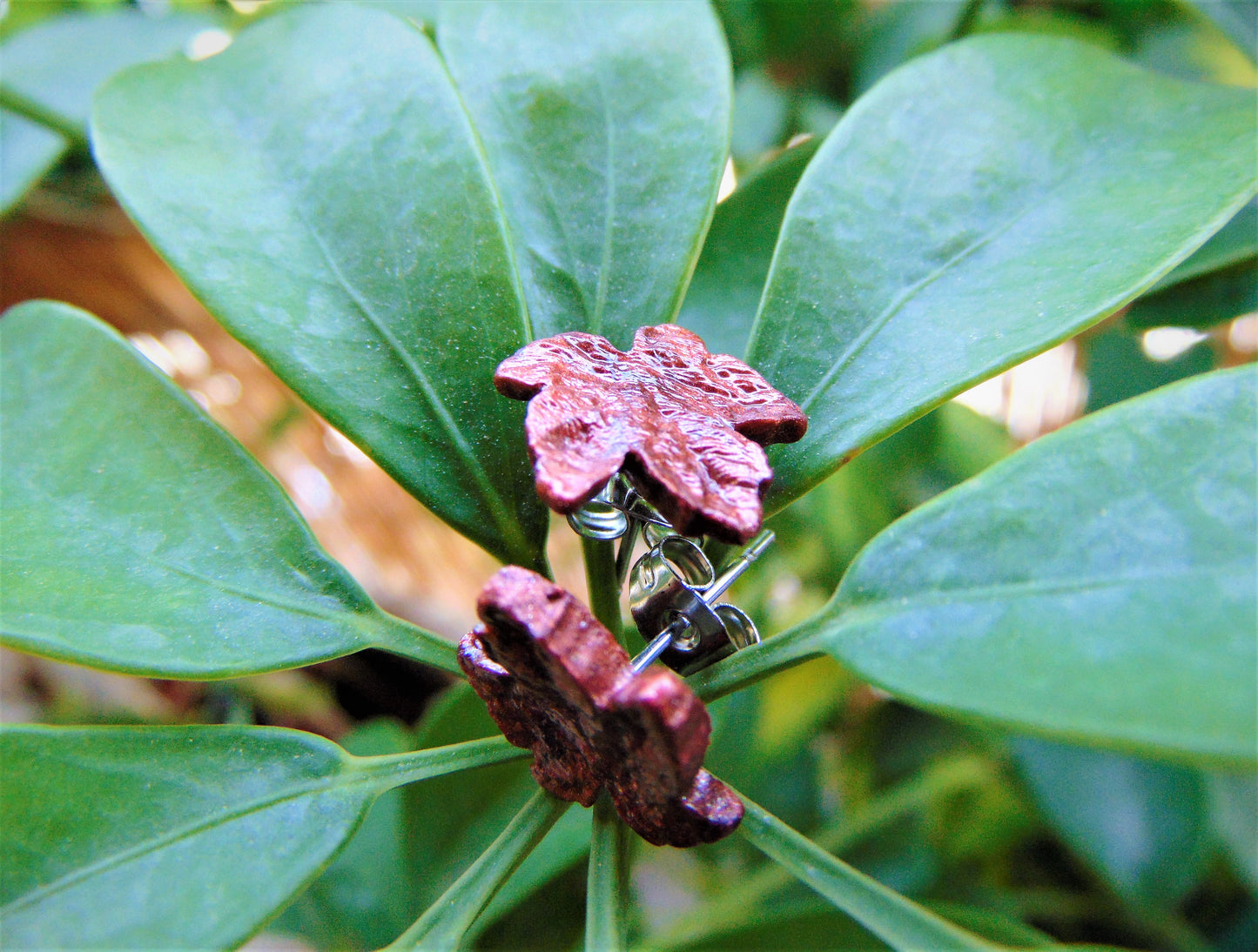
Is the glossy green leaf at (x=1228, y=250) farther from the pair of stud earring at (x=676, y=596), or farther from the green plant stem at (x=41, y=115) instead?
the green plant stem at (x=41, y=115)

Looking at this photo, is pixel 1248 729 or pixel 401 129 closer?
pixel 1248 729

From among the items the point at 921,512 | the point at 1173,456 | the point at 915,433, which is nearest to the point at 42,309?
the point at 921,512

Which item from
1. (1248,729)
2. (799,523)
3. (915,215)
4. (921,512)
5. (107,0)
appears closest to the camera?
(1248,729)

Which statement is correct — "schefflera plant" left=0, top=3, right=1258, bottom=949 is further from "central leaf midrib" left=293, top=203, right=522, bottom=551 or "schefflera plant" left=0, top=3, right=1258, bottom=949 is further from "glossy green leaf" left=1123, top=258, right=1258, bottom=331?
"glossy green leaf" left=1123, top=258, right=1258, bottom=331

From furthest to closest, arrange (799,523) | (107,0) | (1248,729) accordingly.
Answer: (107,0) → (799,523) → (1248,729)

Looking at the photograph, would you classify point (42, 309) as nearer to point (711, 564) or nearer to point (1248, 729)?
point (711, 564)

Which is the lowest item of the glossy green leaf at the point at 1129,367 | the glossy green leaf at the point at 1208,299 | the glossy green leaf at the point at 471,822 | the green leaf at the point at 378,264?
the glossy green leaf at the point at 1129,367

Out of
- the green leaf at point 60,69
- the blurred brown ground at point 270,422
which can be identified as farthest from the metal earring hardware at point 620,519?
the blurred brown ground at point 270,422

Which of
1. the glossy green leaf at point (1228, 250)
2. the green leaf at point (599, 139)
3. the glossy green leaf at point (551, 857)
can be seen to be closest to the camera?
the green leaf at point (599, 139)

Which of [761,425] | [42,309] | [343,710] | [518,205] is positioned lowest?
[343,710]
